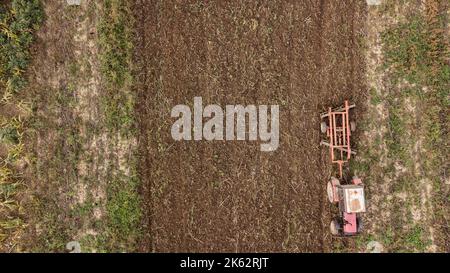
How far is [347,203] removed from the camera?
32.9 feet

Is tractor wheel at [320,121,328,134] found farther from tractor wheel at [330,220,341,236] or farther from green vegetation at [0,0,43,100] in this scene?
green vegetation at [0,0,43,100]

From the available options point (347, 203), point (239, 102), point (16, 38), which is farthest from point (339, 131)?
point (16, 38)

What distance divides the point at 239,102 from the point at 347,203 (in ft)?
13.7

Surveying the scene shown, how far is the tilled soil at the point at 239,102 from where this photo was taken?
35.9ft

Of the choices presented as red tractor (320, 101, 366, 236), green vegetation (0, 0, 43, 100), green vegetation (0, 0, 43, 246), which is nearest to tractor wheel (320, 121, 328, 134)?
red tractor (320, 101, 366, 236)

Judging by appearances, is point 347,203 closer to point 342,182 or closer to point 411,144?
point 342,182

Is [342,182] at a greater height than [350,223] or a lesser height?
greater

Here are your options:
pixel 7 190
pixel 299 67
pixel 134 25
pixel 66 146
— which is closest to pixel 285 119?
pixel 299 67

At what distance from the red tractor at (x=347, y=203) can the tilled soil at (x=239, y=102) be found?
0.46m

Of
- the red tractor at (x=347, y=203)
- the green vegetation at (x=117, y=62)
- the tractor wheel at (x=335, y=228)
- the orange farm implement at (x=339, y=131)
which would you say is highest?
the green vegetation at (x=117, y=62)

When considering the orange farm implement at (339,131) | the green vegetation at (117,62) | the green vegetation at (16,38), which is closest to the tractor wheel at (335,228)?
the orange farm implement at (339,131)

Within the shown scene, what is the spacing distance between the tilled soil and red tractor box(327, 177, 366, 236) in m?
0.46

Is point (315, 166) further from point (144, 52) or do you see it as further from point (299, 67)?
point (144, 52)

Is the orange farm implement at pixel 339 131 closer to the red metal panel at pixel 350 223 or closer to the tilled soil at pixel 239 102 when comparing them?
the tilled soil at pixel 239 102
